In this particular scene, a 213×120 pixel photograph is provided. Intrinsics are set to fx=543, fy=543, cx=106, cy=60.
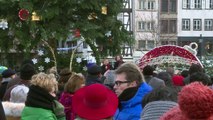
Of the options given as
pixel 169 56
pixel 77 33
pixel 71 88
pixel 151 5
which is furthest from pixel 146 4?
pixel 71 88

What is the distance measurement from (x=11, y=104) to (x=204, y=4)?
233ft

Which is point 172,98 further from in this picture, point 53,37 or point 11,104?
point 53,37

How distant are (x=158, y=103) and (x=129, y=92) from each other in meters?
1.13

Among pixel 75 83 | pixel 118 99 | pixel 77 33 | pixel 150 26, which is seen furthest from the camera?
pixel 150 26

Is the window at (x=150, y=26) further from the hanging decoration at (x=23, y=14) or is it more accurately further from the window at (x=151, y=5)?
the hanging decoration at (x=23, y=14)

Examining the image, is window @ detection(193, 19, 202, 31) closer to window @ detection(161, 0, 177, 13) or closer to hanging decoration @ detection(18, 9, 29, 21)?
window @ detection(161, 0, 177, 13)

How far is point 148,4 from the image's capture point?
244 ft

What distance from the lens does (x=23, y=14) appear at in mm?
20906

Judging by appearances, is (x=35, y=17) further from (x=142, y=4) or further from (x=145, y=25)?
(x=142, y=4)

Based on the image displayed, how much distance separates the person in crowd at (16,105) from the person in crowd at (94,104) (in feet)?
9.64

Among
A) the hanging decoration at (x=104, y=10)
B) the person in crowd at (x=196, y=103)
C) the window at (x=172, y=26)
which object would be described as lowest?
the window at (x=172, y=26)

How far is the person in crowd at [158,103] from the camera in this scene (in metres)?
4.54

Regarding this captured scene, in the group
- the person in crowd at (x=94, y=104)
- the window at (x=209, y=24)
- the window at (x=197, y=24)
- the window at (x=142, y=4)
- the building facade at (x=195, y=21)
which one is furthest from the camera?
the window at (x=209, y=24)

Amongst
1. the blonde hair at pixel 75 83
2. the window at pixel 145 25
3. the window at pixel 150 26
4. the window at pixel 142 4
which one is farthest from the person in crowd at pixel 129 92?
the window at pixel 142 4
